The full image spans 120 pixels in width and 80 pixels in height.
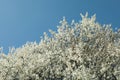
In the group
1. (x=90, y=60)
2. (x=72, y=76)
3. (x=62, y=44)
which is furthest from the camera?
(x=62, y=44)

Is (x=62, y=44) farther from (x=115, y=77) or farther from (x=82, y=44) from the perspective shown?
(x=115, y=77)

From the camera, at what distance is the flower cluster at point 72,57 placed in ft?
119

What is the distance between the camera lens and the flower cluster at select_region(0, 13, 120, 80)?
36200 millimetres

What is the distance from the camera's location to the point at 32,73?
37875 mm

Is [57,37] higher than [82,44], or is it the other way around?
[57,37]

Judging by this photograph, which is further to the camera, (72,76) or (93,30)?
(93,30)

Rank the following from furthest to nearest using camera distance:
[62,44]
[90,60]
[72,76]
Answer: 1. [62,44]
2. [90,60]
3. [72,76]

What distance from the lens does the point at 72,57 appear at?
37.8 m

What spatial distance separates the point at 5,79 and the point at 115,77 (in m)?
11.7

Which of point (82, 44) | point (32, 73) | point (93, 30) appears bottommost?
point (32, 73)

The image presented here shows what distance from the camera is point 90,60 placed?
3731 cm

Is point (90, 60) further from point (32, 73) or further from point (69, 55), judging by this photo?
point (32, 73)

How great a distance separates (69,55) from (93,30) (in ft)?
18.0

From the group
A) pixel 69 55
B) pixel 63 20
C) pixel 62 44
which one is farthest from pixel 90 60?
pixel 63 20
